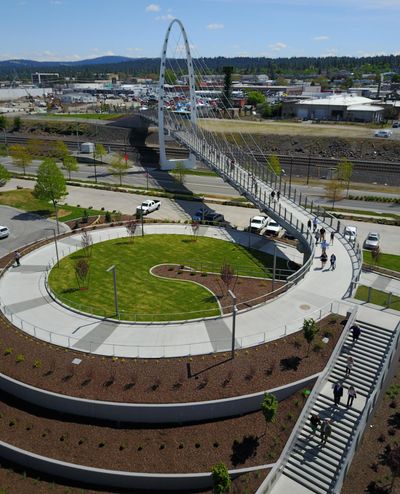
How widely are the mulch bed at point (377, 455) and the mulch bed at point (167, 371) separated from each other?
3.49 meters

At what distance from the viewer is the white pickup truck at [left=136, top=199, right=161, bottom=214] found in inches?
1949

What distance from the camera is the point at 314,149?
84.8 m

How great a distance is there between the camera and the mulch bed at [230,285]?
28656 mm

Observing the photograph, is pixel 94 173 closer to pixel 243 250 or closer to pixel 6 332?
pixel 243 250

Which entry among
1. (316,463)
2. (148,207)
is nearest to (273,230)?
(148,207)

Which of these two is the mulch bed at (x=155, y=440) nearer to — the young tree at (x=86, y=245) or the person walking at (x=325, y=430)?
the person walking at (x=325, y=430)

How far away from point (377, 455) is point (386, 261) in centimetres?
2176

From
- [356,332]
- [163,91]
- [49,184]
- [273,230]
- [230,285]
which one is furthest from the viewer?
[163,91]

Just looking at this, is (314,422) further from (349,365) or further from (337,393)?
(349,365)

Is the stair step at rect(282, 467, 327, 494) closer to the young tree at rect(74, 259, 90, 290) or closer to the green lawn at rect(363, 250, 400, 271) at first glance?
the young tree at rect(74, 259, 90, 290)

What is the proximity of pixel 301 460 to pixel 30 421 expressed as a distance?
477 inches

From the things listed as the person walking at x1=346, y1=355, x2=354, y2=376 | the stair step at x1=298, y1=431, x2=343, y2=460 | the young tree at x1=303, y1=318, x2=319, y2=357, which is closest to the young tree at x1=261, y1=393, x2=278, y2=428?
the stair step at x1=298, y1=431, x2=343, y2=460

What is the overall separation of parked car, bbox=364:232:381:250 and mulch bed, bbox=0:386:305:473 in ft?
76.6

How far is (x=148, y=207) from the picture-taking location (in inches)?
1978
